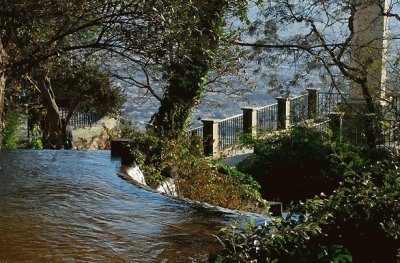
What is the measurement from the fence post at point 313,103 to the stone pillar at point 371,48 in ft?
4.11

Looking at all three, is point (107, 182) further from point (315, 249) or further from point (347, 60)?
point (347, 60)

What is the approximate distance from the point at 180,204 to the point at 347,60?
10.2 meters

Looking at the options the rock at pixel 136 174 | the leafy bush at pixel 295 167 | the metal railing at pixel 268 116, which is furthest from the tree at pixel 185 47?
the metal railing at pixel 268 116

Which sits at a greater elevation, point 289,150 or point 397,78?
point 397,78

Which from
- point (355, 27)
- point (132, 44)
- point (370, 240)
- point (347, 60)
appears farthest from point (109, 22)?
point (355, 27)

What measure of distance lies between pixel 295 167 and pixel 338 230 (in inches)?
452

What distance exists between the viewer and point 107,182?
920 cm

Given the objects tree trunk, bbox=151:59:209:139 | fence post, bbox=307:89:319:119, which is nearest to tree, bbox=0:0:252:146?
tree trunk, bbox=151:59:209:139

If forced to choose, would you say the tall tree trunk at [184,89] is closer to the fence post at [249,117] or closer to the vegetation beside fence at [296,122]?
the vegetation beside fence at [296,122]

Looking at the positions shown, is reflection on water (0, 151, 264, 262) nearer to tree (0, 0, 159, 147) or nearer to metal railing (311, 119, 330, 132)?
tree (0, 0, 159, 147)

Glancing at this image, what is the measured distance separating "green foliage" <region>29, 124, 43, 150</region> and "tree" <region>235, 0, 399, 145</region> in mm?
5084

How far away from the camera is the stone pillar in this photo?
1648cm

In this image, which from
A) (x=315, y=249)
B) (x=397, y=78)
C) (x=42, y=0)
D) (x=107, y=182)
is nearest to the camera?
(x=315, y=249)

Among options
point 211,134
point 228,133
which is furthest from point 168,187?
point 228,133
